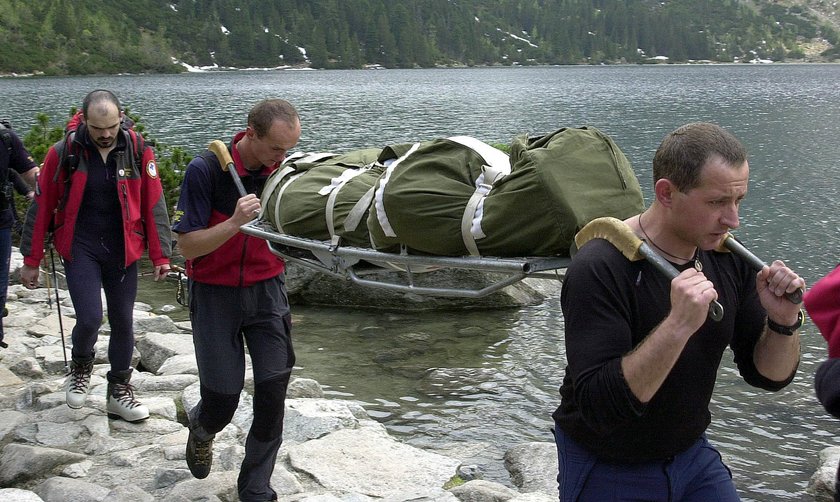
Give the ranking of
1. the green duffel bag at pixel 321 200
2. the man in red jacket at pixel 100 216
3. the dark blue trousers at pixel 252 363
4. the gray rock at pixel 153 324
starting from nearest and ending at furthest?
the dark blue trousers at pixel 252 363 → the green duffel bag at pixel 321 200 → the man in red jacket at pixel 100 216 → the gray rock at pixel 153 324

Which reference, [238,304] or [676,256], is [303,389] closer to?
[238,304]

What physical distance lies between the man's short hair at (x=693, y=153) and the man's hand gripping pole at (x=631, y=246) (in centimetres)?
23

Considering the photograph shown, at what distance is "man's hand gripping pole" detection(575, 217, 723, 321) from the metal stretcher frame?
5.99 ft

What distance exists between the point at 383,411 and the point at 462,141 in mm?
4285

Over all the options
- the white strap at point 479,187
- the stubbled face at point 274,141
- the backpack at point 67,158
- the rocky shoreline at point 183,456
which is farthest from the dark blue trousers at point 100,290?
the white strap at point 479,187

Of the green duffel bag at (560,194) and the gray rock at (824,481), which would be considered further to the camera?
the gray rock at (824,481)

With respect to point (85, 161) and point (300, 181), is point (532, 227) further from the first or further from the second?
point (85, 161)

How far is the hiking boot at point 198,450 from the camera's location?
603 cm

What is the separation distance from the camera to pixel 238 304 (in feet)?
18.9

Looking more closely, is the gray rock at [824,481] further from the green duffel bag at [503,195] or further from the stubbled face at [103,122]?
the stubbled face at [103,122]

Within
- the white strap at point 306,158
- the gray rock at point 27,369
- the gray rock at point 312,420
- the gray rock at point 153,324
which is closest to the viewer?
the white strap at point 306,158

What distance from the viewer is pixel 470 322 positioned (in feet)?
43.3

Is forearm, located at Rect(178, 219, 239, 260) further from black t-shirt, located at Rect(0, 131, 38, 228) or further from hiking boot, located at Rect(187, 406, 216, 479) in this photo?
black t-shirt, located at Rect(0, 131, 38, 228)

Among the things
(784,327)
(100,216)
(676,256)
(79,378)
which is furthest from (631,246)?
(79,378)
